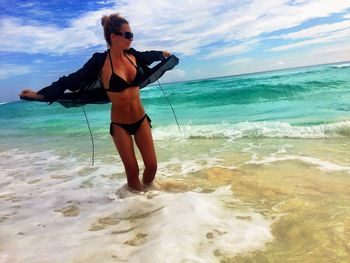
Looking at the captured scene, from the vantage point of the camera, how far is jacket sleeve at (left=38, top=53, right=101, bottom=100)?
455cm

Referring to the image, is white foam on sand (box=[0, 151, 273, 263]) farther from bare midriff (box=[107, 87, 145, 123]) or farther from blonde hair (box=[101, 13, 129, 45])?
blonde hair (box=[101, 13, 129, 45])

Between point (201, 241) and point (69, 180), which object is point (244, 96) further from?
point (201, 241)

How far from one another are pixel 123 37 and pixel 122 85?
1.82 feet

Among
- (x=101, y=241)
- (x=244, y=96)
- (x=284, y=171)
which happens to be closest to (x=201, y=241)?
(x=101, y=241)

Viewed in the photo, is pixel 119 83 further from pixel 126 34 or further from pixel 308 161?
pixel 308 161

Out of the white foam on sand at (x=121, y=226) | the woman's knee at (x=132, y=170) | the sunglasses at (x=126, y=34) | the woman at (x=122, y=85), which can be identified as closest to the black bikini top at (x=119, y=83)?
the woman at (x=122, y=85)

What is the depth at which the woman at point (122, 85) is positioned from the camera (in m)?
4.49

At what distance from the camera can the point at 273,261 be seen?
2.95 metres

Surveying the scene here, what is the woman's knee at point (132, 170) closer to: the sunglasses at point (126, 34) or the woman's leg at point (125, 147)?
the woman's leg at point (125, 147)

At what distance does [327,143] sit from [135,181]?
4.43 meters

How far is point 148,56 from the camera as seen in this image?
5074mm

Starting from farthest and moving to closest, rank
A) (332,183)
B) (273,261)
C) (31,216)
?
(332,183) < (31,216) < (273,261)

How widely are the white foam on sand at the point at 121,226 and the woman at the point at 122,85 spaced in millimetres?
596

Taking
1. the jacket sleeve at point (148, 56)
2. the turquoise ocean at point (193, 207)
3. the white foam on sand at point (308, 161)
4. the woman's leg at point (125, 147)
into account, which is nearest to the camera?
the turquoise ocean at point (193, 207)
